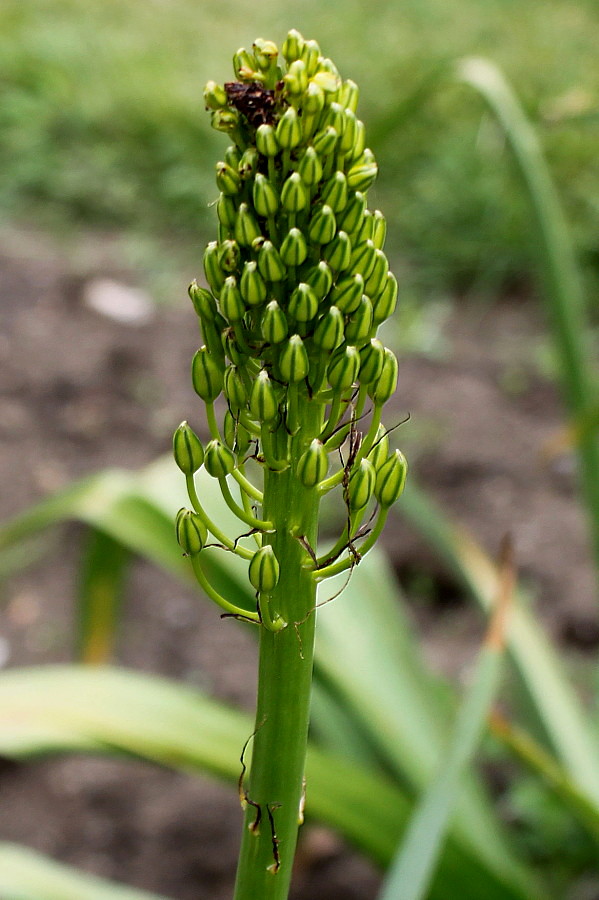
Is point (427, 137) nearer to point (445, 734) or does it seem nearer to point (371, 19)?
point (371, 19)

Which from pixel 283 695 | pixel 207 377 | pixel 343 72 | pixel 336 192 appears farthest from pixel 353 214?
pixel 343 72

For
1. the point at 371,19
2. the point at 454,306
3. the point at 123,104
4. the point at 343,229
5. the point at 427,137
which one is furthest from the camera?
the point at 371,19

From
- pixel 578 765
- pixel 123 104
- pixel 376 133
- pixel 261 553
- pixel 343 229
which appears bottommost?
pixel 261 553

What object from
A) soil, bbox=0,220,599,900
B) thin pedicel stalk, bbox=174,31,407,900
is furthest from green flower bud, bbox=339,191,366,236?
soil, bbox=0,220,599,900

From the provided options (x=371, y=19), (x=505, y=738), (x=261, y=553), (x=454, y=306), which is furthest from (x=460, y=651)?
(x=371, y=19)

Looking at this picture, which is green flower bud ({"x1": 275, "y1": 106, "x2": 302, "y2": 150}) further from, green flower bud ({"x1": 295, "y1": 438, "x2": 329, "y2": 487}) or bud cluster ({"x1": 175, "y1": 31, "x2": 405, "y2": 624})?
green flower bud ({"x1": 295, "y1": 438, "x2": 329, "y2": 487})
